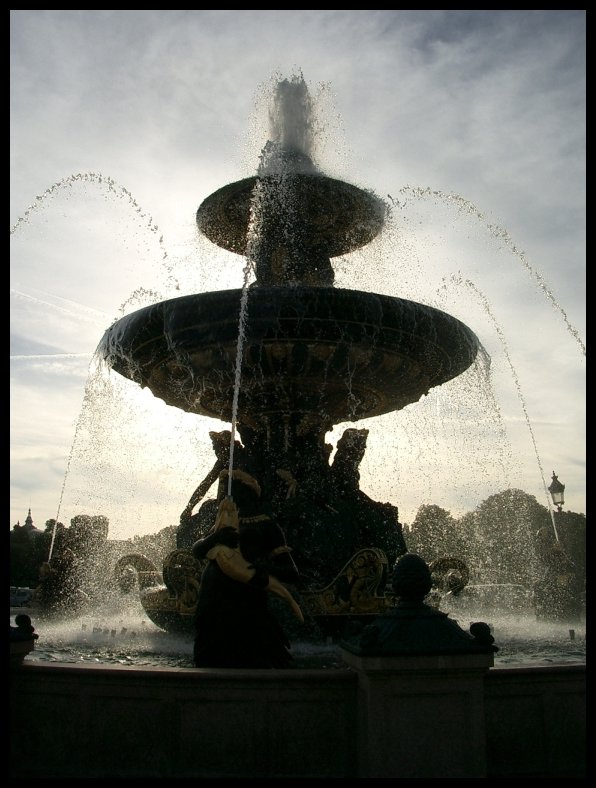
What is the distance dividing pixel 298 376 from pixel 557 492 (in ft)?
24.1

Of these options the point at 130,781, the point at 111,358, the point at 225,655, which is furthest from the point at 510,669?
the point at 111,358

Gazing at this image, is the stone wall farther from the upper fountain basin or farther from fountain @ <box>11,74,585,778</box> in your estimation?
the upper fountain basin

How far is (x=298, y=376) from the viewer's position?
398 inches

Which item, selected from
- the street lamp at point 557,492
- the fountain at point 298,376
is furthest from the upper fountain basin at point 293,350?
the street lamp at point 557,492

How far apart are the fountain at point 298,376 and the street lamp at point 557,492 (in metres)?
4.77

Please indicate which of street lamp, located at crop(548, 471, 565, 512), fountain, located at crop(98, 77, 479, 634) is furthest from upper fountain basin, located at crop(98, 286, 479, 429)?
street lamp, located at crop(548, 471, 565, 512)

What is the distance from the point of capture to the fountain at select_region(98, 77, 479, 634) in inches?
352

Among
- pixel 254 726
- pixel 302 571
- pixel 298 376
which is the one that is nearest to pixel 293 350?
pixel 298 376

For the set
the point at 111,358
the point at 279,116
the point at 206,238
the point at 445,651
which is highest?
the point at 279,116

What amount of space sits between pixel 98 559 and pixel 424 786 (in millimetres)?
11641

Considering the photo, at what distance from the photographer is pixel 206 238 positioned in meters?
13.7

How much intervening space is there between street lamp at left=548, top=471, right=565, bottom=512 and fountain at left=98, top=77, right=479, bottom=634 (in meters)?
4.77
